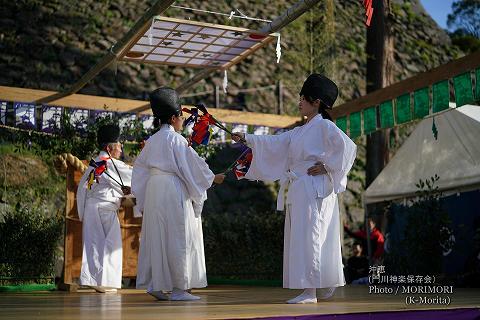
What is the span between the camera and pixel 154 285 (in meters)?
5.55

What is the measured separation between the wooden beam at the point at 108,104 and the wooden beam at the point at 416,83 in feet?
5.46

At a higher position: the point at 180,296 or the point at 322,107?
the point at 322,107

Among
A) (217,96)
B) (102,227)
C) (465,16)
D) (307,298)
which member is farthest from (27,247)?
(465,16)

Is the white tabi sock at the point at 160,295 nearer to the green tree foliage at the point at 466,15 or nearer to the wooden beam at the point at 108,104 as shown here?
the wooden beam at the point at 108,104

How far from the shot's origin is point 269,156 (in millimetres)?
5477

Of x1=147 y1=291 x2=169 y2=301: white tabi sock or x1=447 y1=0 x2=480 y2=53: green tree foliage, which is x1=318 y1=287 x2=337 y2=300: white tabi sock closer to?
x1=147 y1=291 x2=169 y2=301: white tabi sock

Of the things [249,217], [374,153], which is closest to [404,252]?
[249,217]

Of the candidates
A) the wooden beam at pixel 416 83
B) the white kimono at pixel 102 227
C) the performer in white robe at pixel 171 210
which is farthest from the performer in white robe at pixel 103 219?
the wooden beam at pixel 416 83

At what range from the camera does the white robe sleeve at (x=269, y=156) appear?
544cm

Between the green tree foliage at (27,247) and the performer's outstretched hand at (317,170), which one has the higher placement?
the performer's outstretched hand at (317,170)

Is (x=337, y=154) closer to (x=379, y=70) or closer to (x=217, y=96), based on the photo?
(x=379, y=70)

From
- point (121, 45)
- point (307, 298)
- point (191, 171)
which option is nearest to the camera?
point (307, 298)

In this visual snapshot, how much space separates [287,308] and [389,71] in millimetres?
8908

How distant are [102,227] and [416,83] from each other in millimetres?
4149
